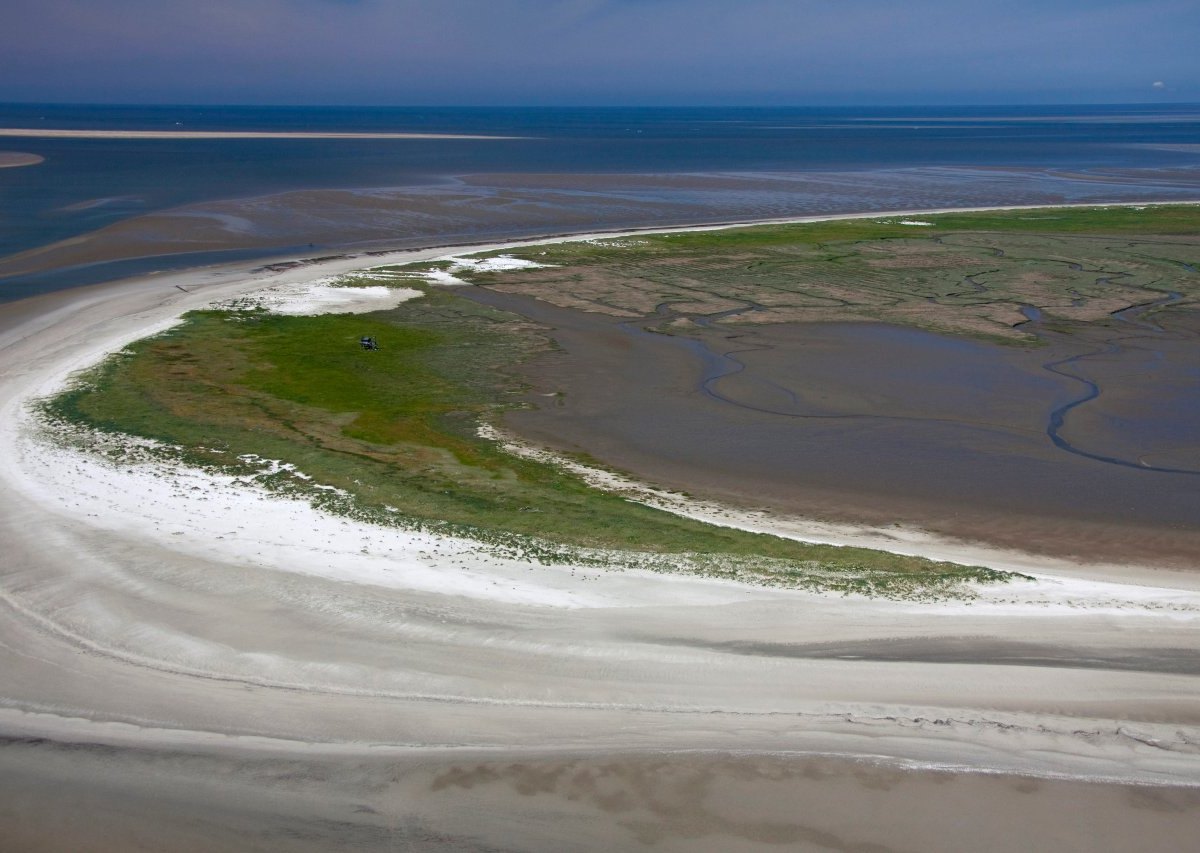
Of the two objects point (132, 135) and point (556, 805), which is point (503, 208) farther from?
point (132, 135)

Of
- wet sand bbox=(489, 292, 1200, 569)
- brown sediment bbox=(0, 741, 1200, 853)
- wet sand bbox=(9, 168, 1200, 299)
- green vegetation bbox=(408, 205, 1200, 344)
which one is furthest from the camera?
wet sand bbox=(9, 168, 1200, 299)

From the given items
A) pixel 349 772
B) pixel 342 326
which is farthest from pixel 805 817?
pixel 342 326

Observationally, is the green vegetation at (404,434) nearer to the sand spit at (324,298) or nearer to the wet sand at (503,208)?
the sand spit at (324,298)

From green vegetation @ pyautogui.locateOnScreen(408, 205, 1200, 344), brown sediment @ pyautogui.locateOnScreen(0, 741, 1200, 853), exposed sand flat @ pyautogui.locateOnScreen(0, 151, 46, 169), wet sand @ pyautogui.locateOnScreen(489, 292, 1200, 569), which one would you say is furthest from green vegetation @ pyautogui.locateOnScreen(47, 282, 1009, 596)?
exposed sand flat @ pyautogui.locateOnScreen(0, 151, 46, 169)

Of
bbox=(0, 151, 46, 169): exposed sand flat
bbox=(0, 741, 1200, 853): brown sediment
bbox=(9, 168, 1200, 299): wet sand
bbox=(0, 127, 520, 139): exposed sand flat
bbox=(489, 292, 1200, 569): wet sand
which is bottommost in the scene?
bbox=(0, 741, 1200, 853): brown sediment

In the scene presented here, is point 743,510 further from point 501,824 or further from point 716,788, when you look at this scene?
point 501,824

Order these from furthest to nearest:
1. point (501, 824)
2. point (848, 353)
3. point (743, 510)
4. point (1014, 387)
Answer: point (848, 353) < point (1014, 387) < point (743, 510) < point (501, 824)

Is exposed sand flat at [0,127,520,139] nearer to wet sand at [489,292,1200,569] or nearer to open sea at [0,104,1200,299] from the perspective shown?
open sea at [0,104,1200,299]
